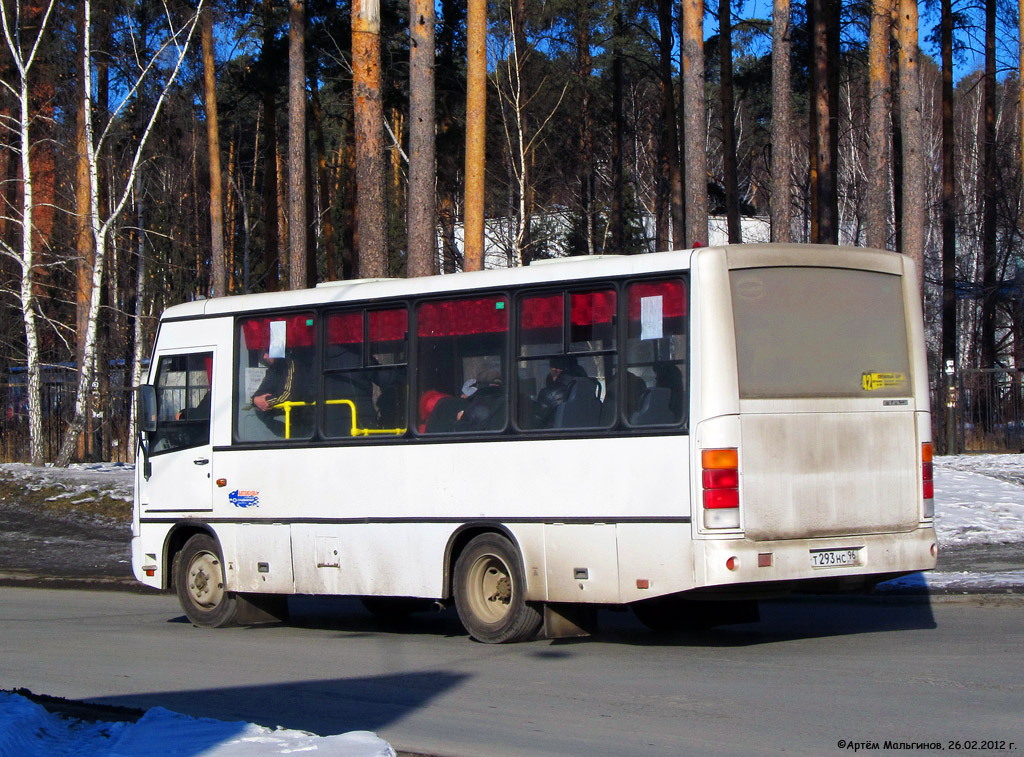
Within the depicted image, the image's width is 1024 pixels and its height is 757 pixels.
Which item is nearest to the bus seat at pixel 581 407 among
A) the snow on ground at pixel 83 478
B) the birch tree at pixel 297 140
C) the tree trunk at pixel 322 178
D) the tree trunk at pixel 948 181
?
the snow on ground at pixel 83 478

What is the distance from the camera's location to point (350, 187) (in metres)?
48.4

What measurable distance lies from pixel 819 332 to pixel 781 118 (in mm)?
16989

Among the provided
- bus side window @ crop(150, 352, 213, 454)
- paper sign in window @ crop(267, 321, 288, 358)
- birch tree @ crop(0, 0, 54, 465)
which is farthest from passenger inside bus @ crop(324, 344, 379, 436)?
birch tree @ crop(0, 0, 54, 465)

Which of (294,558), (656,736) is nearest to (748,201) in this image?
(294,558)

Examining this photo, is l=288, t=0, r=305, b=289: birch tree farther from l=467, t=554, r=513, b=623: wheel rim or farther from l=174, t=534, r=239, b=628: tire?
l=467, t=554, r=513, b=623: wheel rim

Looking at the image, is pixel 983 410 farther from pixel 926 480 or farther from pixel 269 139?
pixel 269 139

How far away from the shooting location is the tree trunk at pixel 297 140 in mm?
28953

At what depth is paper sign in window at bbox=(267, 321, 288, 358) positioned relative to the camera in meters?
12.1

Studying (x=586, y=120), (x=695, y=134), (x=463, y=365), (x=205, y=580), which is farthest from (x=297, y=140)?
(x=463, y=365)

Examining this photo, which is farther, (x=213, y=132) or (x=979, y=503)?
(x=213, y=132)

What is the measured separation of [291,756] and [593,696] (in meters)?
2.60

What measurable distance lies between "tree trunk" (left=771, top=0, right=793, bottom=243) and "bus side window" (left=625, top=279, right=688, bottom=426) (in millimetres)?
16740

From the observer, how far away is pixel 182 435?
42.6 ft

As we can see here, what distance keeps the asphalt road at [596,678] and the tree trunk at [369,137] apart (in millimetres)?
7107
